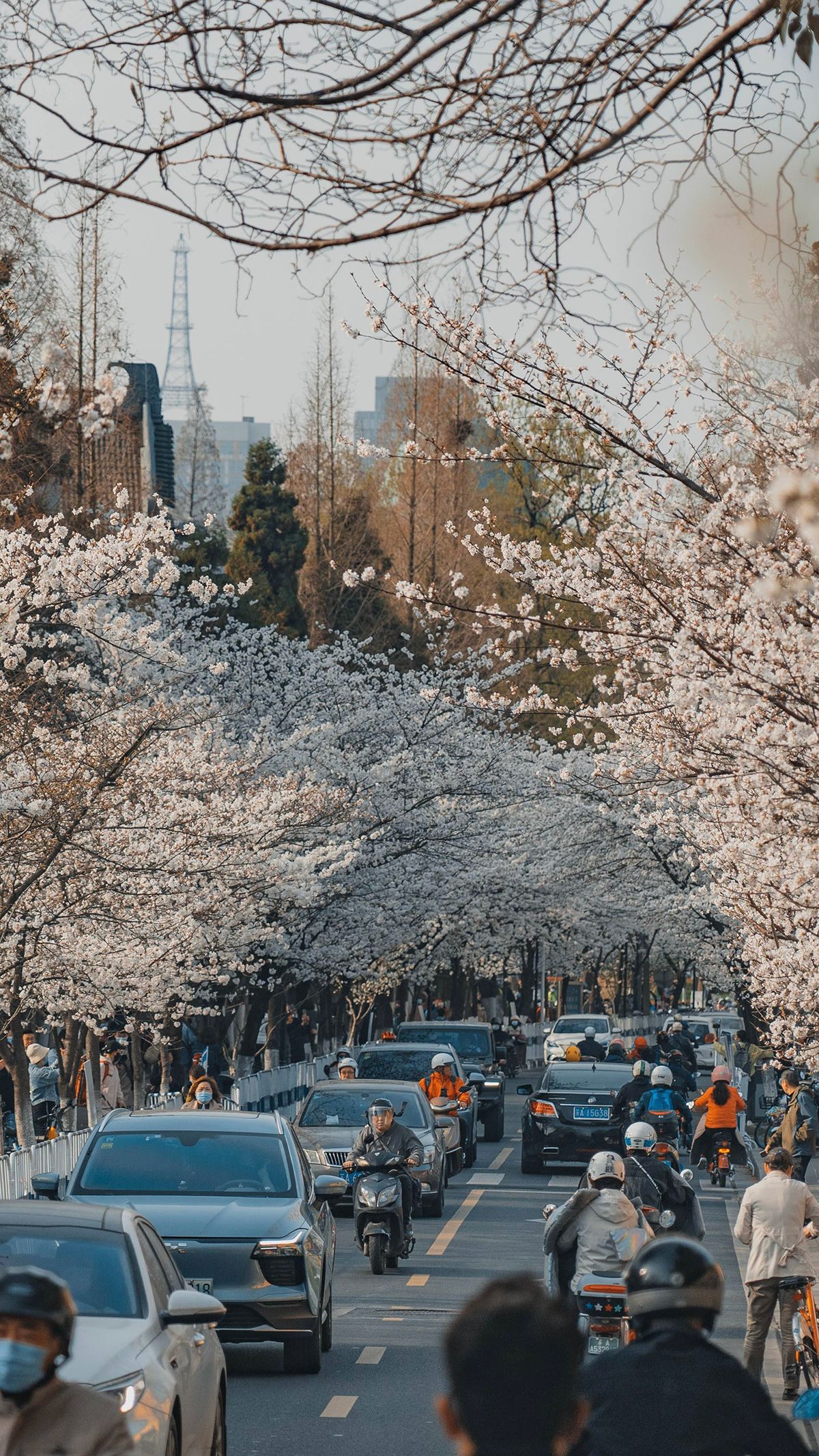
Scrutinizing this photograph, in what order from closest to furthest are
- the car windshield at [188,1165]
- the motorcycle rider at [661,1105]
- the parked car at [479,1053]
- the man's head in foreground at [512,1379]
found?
the man's head in foreground at [512,1379] < the car windshield at [188,1165] < the motorcycle rider at [661,1105] < the parked car at [479,1053]

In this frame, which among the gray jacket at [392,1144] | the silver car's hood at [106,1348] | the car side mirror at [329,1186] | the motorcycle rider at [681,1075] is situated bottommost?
the motorcycle rider at [681,1075]

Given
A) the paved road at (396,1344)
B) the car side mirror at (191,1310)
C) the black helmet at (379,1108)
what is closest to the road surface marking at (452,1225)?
the paved road at (396,1344)

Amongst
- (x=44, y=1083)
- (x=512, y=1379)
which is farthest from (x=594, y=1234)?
(x=44, y=1083)

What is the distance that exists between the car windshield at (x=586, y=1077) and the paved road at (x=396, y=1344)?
3207 millimetres

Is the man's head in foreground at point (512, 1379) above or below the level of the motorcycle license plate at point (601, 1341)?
above

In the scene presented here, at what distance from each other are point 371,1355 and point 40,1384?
842 centimetres

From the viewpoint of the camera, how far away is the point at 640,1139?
12.4 metres

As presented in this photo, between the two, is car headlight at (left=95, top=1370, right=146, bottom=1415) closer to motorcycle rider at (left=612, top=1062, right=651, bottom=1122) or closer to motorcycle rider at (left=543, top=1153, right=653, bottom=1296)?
motorcycle rider at (left=543, top=1153, right=653, bottom=1296)

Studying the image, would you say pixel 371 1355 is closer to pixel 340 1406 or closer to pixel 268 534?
pixel 340 1406

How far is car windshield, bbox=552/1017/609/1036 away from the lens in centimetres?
4909

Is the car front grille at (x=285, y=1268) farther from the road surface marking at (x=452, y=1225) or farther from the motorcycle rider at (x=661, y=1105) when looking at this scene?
the motorcycle rider at (x=661, y=1105)

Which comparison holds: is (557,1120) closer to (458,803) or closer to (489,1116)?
(489,1116)

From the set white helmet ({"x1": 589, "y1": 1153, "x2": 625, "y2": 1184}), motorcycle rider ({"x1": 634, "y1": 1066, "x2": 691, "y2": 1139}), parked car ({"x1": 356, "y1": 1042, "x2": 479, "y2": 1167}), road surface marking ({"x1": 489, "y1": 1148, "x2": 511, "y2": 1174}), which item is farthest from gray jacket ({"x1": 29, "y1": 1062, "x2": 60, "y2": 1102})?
white helmet ({"x1": 589, "y1": 1153, "x2": 625, "y2": 1184})

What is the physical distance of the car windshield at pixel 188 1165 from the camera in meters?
12.1
